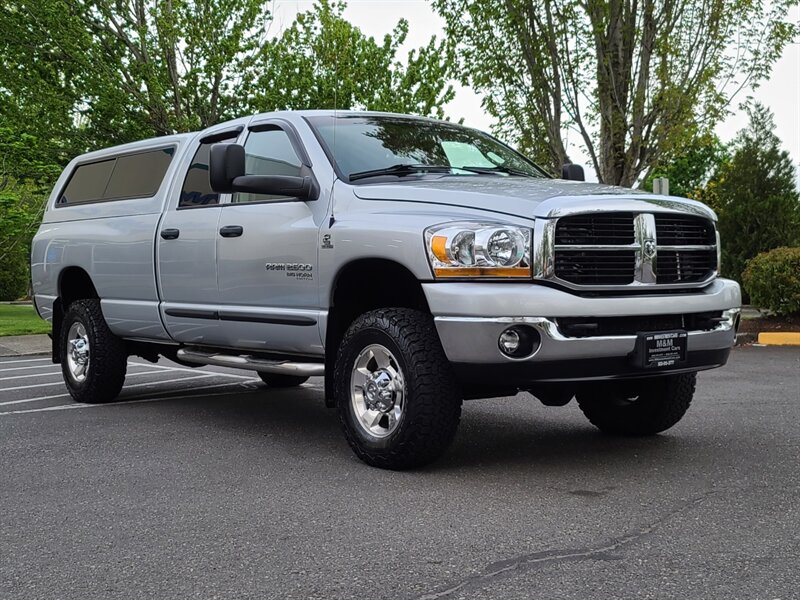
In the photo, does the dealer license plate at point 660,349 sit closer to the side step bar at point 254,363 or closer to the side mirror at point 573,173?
the side step bar at point 254,363

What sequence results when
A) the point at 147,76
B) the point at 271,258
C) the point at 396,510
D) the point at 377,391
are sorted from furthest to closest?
the point at 147,76 < the point at 271,258 < the point at 377,391 < the point at 396,510

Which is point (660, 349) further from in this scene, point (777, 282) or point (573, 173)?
point (777, 282)

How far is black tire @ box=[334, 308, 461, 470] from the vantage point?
17.1 ft

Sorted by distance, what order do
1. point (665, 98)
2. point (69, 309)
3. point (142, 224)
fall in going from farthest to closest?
point (665, 98) < point (69, 309) < point (142, 224)

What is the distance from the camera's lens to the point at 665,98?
51.2ft

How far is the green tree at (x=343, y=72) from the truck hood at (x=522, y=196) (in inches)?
792

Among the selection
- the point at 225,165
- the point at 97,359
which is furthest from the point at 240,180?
the point at 97,359

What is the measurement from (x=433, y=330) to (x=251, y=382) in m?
5.28

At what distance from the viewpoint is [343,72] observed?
2689cm

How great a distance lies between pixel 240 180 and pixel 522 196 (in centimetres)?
172

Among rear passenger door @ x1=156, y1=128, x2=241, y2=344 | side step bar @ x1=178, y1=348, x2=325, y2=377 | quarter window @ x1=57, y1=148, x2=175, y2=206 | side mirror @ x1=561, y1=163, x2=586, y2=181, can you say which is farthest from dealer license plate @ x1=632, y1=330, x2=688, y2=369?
quarter window @ x1=57, y1=148, x2=175, y2=206

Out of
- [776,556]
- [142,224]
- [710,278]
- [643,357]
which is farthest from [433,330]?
[142,224]

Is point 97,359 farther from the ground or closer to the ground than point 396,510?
farther from the ground

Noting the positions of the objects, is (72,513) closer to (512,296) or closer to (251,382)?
(512,296)
